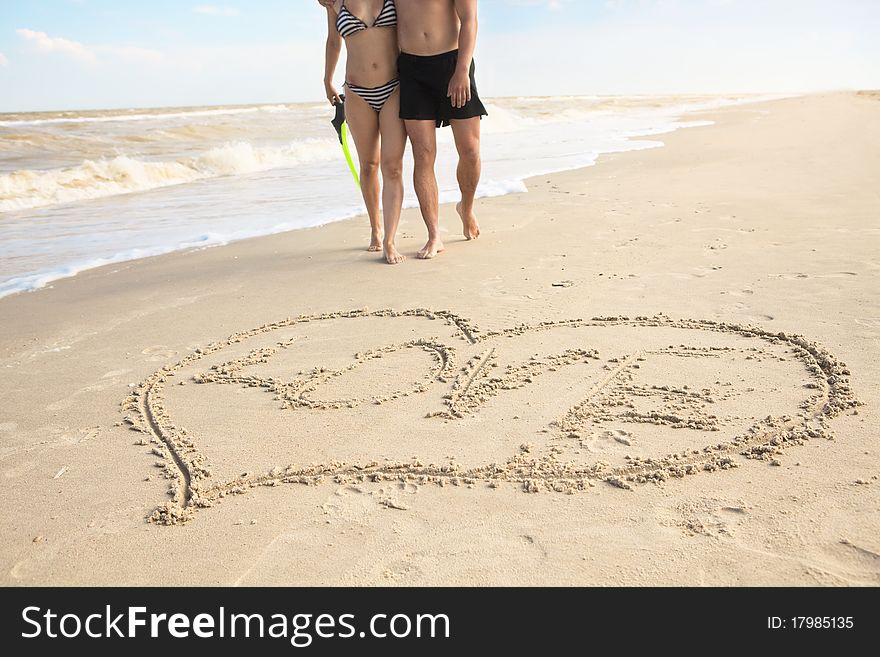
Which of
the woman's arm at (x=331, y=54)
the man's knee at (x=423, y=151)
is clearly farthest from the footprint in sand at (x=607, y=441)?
the woman's arm at (x=331, y=54)

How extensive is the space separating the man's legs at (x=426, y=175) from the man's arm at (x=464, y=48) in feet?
0.90

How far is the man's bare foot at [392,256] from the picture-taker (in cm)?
483

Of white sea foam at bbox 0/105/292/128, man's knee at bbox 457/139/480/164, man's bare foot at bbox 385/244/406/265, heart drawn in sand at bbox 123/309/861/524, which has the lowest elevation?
heart drawn in sand at bbox 123/309/861/524

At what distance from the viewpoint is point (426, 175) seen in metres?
4.98

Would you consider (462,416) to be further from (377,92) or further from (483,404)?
(377,92)

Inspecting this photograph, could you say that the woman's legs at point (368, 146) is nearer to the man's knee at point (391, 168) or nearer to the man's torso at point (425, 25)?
the man's knee at point (391, 168)

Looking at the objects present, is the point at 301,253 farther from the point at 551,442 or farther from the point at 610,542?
the point at 610,542

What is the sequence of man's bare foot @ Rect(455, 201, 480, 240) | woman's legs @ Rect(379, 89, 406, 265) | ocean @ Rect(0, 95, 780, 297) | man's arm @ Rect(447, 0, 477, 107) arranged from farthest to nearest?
ocean @ Rect(0, 95, 780, 297), man's bare foot @ Rect(455, 201, 480, 240), woman's legs @ Rect(379, 89, 406, 265), man's arm @ Rect(447, 0, 477, 107)

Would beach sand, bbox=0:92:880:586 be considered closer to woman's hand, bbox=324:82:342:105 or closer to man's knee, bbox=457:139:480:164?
man's knee, bbox=457:139:480:164

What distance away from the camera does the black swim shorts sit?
15.3 feet

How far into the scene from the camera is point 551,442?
2.38 meters

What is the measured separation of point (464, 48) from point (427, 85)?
1.03 feet

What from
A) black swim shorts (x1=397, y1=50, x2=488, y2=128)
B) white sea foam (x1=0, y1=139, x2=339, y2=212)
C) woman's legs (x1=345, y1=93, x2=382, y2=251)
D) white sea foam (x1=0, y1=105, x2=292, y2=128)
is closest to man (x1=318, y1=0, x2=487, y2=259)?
black swim shorts (x1=397, y1=50, x2=488, y2=128)
